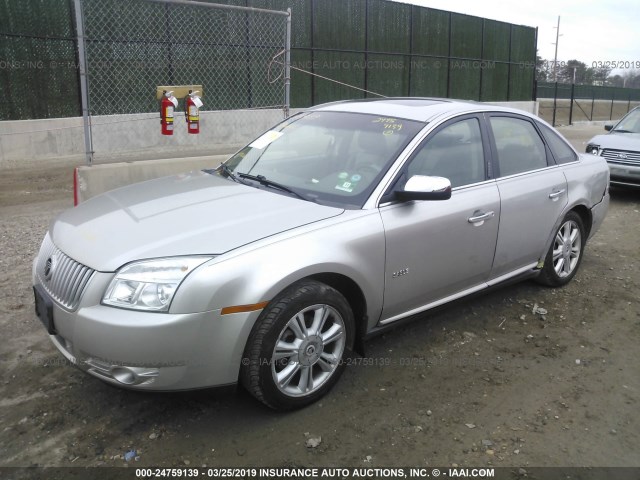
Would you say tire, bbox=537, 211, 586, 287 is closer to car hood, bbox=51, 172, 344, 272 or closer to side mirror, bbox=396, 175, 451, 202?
side mirror, bbox=396, 175, 451, 202

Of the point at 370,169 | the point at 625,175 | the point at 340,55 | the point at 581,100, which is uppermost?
the point at 340,55

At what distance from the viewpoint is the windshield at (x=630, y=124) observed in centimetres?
983

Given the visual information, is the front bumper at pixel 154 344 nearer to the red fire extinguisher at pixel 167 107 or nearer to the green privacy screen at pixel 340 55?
the red fire extinguisher at pixel 167 107

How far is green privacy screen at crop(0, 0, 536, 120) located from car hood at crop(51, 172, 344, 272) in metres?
7.55

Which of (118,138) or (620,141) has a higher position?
(620,141)

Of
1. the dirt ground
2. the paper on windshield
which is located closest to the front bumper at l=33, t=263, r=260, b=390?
the dirt ground

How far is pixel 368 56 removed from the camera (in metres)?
18.6

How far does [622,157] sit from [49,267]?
8.71 meters

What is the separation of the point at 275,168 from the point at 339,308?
4.13 ft

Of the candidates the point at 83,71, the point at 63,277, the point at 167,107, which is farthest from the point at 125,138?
the point at 63,277

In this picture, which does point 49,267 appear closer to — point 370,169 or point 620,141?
point 370,169

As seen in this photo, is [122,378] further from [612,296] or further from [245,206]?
[612,296]

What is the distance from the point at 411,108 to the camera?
4121mm

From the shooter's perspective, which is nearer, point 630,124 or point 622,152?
point 622,152
